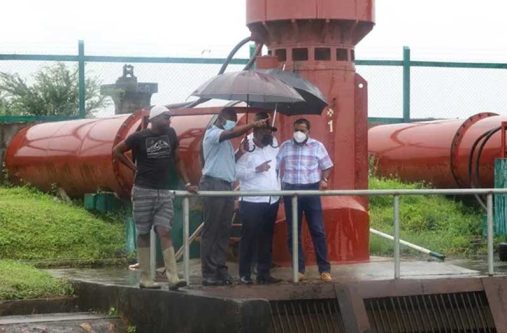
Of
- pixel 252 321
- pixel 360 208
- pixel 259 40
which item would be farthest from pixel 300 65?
pixel 252 321

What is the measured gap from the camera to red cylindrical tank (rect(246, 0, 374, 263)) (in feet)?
46.3

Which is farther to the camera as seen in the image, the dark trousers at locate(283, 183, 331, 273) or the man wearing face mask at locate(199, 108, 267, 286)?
the dark trousers at locate(283, 183, 331, 273)

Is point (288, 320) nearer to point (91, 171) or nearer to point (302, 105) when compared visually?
point (302, 105)

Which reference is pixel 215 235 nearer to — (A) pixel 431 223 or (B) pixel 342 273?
(B) pixel 342 273

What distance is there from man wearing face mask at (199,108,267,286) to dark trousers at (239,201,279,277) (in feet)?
0.68

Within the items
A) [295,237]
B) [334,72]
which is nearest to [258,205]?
[295,237]

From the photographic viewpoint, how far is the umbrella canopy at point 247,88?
12.4 metres

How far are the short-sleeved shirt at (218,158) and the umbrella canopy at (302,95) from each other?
1312 millimetres

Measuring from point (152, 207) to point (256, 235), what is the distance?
4.30ft

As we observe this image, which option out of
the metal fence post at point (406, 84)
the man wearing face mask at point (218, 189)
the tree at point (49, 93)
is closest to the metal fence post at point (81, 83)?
the tree at point (49, 93)

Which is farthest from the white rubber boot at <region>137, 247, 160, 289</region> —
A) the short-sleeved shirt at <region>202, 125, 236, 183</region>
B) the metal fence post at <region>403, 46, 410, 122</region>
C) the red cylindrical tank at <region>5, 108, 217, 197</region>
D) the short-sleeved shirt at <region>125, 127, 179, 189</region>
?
the metal fence post at <region>403, 46, 410, 122</region>

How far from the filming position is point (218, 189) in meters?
12.3

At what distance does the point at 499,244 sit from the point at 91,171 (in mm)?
5860

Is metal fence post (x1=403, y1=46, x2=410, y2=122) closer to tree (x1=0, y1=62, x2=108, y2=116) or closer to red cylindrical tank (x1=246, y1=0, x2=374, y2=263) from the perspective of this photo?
tree (x1=0, y1=62, x2=108, y2=116)
